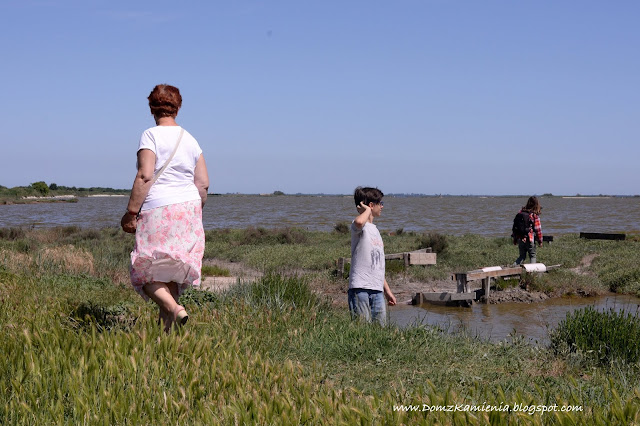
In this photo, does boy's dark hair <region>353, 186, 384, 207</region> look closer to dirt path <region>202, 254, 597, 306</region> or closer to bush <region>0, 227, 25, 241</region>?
dirt path <region>202, 254, 597, 306</region>

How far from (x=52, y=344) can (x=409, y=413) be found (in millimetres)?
2348

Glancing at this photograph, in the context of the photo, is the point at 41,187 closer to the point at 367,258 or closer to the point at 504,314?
the point at 504,314

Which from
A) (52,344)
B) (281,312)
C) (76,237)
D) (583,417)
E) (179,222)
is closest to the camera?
(583,417)

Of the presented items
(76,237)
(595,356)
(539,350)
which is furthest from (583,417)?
(76,237)

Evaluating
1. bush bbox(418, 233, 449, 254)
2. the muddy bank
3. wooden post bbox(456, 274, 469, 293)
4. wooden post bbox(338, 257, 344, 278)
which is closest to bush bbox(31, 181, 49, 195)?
bush bbox(418, 233, 449, 254)

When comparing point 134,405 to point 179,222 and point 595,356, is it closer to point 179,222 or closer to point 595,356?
point 179,222

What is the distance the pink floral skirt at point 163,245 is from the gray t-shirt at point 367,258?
83.7 inches

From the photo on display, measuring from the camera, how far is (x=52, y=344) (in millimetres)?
4023

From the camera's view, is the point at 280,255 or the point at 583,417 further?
the point at 280,255

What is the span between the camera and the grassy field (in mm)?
3098

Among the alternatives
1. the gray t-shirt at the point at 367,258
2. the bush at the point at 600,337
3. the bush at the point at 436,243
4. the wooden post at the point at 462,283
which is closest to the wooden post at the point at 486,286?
the wooden post at the point at 462,283

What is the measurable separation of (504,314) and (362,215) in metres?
6.97

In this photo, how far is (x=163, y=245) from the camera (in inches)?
184

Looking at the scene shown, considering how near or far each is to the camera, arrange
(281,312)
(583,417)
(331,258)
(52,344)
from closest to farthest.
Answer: (583,417) → (52,344) → (281,312) → (331,258)
